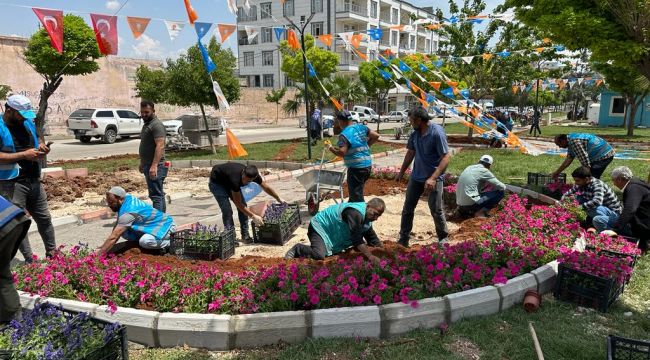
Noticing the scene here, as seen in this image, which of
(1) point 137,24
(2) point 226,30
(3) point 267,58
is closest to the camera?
(1) point 137,24

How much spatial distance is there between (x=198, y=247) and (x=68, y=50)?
36.9ft

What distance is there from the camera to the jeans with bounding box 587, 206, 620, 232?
554cm

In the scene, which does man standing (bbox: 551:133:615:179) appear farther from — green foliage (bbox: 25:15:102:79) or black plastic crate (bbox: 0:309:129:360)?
green foliage (bbox: 25:15:102:79)

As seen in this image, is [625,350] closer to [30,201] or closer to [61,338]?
[61,338]

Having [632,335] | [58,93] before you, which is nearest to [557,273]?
[632,335]

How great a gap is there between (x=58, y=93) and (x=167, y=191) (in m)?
21.0

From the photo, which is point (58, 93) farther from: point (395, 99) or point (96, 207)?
point (395, 99)

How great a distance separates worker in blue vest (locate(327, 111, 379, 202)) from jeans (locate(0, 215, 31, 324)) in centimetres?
384

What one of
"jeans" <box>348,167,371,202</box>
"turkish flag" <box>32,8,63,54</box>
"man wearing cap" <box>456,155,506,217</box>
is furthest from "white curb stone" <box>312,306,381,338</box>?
"turkish flag" <box>32,8,63,54</box>

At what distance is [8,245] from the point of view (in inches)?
122

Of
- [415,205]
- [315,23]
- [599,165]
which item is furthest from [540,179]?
[315,23]

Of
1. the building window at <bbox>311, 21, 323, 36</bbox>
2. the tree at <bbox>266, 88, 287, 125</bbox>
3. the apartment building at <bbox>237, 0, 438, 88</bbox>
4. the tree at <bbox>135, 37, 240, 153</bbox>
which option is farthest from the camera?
the building window at <bbox>311, 21, 323, 36</bbox>

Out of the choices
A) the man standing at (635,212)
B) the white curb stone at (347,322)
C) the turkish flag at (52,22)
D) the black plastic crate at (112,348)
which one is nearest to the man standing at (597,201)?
the man standing at (635,212)

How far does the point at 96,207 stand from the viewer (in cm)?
813
